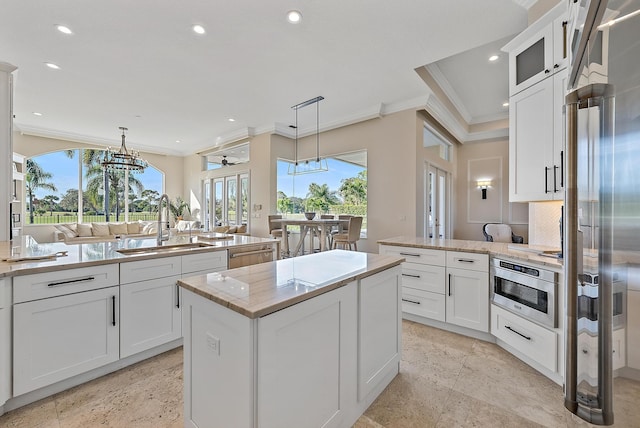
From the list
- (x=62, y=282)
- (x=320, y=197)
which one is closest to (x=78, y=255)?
(x=62, y=282)

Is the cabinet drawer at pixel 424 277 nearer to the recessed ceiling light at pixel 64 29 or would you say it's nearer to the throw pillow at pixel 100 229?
the recessed ceiling light at pixel 64 29

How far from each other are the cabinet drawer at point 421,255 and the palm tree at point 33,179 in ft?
29.4

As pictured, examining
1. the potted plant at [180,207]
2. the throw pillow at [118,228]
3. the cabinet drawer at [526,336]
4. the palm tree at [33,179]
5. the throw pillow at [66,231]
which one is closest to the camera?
the cabinet drawer at [526,336]

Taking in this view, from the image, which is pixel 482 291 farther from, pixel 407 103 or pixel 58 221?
pixel 58 221

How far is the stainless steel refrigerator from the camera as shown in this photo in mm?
561

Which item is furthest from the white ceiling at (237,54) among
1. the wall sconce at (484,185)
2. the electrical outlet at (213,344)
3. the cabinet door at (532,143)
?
the electrical outlet at (213,344)

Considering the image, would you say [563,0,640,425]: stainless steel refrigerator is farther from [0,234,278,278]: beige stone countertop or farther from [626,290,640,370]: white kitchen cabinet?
[0,234,278,278]: beige stone countertop

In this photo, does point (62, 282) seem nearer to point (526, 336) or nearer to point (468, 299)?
point (468, 299)

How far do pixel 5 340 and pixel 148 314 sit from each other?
731 millimetres

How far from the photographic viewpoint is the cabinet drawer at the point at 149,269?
198 centimetres

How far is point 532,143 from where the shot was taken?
234cm

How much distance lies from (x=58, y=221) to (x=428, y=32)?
374 inches

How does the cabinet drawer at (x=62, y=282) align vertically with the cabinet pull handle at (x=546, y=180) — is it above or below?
below

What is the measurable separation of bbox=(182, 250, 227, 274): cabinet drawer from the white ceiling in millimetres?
2393
